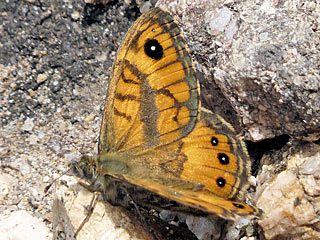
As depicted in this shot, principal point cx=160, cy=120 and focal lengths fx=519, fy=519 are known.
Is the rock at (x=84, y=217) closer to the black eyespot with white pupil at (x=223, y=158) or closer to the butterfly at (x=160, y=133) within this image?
the butterfly at (x=160, y=133)

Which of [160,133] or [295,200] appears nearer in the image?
[295,200]

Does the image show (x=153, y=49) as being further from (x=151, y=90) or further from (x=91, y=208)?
(x=91, y=208)

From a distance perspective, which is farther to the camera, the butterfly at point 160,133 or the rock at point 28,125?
the rock at point 28,125

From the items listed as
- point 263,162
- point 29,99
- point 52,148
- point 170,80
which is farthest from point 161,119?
point 29,99

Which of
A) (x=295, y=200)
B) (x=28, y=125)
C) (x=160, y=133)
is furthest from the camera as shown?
(x=28, y=125)

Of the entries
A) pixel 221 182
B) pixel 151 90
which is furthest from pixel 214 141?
pixel 151 90

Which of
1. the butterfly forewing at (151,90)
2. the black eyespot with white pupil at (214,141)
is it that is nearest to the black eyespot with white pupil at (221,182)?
the black eyespot with white pupil at (214,141)
